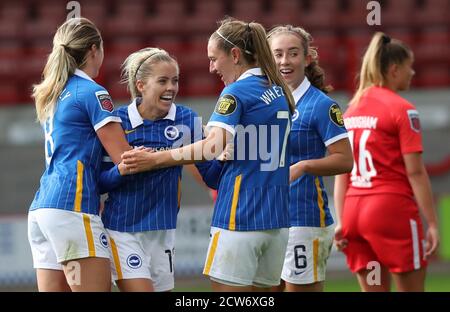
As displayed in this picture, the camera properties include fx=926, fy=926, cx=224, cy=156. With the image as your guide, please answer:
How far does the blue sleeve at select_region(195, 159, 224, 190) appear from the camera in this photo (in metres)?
4.23

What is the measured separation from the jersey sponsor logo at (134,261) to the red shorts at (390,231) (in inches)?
59.5

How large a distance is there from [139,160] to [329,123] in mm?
1094

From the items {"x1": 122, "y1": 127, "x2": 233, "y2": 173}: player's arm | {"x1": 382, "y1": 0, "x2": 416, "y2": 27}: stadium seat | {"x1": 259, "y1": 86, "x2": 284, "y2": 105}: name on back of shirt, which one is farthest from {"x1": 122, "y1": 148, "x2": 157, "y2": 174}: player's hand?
{"x1": 382, "y1": 0, "x2": 416, "y2": 27}: stadium seat

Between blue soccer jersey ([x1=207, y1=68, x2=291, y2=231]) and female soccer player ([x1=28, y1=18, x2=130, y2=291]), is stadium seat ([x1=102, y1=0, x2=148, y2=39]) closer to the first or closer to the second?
female soccer player ([x1=28, y1=18, x2=130, y2=291])

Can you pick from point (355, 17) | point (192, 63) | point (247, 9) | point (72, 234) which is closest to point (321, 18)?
point (355, 17)

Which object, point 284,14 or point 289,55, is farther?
point 284,14

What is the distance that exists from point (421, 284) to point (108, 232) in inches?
74.6

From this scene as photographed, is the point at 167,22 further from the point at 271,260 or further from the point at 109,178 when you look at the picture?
the point at 271,260

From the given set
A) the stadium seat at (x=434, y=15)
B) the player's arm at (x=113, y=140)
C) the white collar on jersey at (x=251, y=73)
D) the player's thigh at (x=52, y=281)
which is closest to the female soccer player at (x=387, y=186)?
the white collar on jersey at (x=251, y=73)

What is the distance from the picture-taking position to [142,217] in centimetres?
425

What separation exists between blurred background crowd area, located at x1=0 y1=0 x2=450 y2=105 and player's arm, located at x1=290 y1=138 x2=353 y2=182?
21.4ft

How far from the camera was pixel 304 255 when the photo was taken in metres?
4.75
